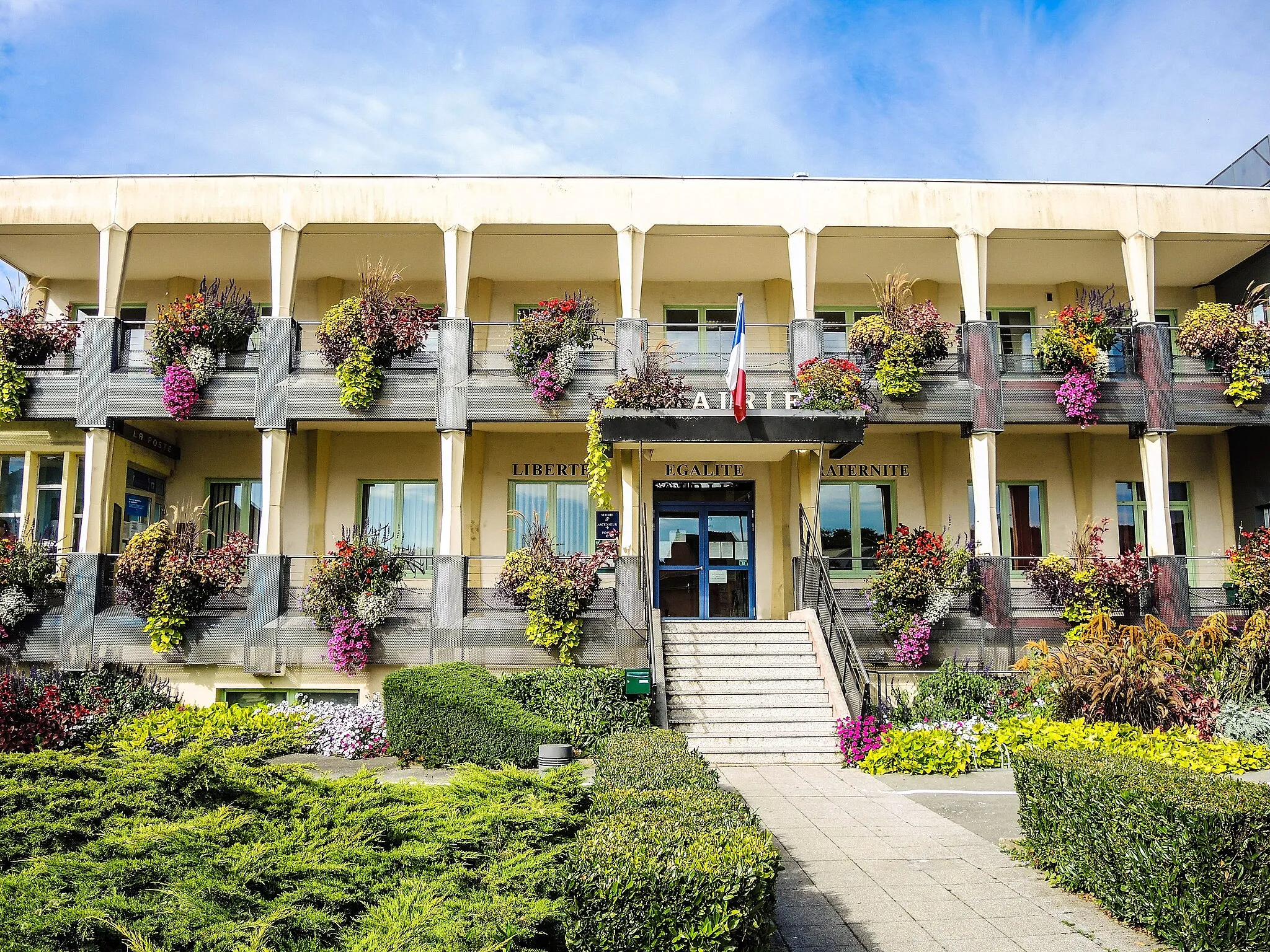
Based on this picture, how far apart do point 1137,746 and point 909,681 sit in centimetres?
407

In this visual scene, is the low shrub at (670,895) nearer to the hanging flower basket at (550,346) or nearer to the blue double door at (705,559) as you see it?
the hanging flower basket at (550,346)

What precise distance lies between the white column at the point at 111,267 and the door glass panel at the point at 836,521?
12455 mm

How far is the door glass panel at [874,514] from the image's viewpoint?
1852 cm

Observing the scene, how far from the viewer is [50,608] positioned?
15156mm

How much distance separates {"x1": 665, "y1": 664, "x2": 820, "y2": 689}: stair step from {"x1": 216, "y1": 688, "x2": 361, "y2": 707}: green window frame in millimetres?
4808

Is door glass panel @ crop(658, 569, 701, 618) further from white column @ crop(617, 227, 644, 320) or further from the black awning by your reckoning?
white column @ crop(617, 227, 644, 320)

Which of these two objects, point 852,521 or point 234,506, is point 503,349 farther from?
point 852,521

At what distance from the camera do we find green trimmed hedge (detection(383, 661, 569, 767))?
1106 cm

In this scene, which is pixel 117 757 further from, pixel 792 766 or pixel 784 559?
pixel 784 559

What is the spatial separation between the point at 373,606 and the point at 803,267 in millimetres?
8529

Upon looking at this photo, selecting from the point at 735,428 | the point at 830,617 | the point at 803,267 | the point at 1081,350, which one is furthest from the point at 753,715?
the point at 1081,350

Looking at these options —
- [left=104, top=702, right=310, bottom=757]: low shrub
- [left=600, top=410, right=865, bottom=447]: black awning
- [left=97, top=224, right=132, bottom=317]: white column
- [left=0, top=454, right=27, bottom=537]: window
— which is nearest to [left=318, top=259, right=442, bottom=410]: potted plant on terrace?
[left=97, top=224, right=132, bottom=317]: white column

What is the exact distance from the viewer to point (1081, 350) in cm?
1599

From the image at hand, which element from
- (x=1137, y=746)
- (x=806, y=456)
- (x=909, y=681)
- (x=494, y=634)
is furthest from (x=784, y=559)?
(x=1137, y=746)
